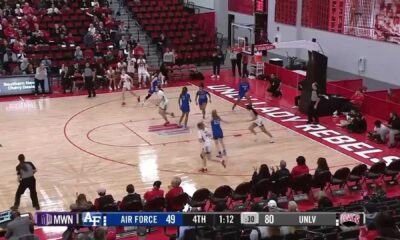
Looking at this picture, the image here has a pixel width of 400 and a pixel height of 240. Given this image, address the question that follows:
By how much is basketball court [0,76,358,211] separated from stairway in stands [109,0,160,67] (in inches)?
343

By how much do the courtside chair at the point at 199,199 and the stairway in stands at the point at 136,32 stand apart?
20.5 metres

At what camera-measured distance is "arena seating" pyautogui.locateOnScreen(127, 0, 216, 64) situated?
3575cm

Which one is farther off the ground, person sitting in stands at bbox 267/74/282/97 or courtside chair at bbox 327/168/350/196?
person sitting in stands at bbox 267/74/282/97

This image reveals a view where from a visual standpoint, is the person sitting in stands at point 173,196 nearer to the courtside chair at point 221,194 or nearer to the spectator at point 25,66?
the courtside chair at point 221,194

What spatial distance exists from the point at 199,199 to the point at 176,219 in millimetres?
5570

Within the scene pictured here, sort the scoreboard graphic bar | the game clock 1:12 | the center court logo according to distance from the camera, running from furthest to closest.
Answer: the game clock 1:12
the center court logo
the scoreboard graphic bar

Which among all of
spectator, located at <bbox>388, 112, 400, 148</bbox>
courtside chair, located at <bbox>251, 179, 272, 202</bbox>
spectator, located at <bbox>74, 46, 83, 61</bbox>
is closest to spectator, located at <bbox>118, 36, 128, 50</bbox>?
spectator, located at <bbox>74, 46, 83, 61</bbox>

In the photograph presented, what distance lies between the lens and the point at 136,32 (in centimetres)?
3806

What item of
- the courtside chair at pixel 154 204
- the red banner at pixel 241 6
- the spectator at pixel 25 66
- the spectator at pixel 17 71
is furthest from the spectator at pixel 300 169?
the red banner at pixel 241 6

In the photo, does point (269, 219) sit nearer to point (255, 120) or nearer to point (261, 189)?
point (261, 189)

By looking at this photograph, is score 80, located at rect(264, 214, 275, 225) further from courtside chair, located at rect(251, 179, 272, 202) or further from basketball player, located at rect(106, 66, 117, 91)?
basketball player, located at rect(106, 66, 117, 91)

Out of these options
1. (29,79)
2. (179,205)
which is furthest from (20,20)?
(179,205)

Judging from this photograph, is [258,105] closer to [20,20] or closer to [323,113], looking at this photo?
[323,113]

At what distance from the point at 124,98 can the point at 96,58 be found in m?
4.68
